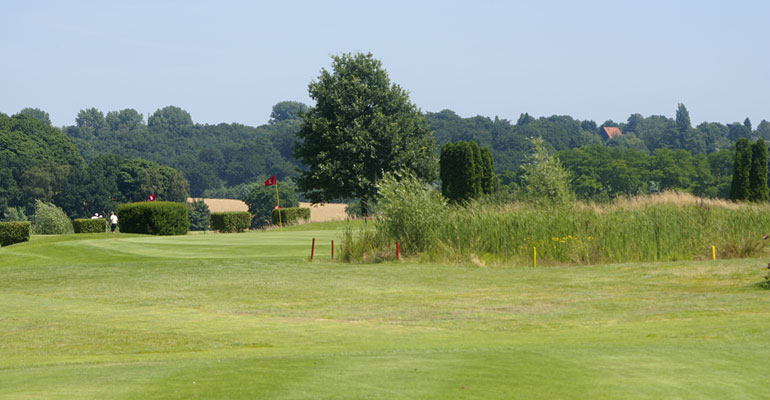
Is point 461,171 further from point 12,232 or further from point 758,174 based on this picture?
point 12,232

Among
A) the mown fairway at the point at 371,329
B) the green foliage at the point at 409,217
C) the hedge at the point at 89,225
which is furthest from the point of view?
the hedge at the point at 89,225

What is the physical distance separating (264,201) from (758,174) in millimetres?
73018

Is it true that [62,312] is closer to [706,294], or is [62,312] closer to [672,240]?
[706,294]

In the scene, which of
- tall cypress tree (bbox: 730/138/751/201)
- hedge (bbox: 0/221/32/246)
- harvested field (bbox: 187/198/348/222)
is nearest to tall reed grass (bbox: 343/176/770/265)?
tall cypress tree (bbox: 730/138/751/201)

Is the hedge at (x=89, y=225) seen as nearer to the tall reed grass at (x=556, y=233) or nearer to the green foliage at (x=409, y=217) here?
the tall reed grass at (x=556, y=233)

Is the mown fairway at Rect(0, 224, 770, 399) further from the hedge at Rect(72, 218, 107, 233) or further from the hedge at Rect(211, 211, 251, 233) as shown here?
the hedge at Rect(211, 211, 251, 233)

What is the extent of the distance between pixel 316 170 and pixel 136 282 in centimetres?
3084

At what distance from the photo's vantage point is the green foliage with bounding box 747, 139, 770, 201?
43.9 metres

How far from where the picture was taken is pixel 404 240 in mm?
27203

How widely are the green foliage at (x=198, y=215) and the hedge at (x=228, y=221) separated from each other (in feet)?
212

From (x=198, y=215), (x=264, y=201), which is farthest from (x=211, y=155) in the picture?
(x=264, y=201)

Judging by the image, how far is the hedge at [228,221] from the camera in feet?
161

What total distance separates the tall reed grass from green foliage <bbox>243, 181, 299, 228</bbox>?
7897cm

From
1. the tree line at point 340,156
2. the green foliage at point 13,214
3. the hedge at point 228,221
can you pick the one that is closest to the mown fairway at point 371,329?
the tree line at point 340,156
